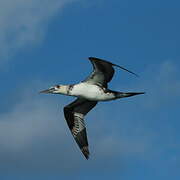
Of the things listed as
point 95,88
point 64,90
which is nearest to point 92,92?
point 95,88

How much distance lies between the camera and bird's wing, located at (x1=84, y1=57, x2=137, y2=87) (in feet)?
86.5

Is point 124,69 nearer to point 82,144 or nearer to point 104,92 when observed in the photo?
point 104,92

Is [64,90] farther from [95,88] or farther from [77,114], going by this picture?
[77,114]

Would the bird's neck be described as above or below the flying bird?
above

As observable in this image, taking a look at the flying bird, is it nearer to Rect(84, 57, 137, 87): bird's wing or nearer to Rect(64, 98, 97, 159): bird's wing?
Rect(84, 57, 137, 87): bird's wing

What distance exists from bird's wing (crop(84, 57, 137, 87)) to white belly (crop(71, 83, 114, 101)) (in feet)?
0.96

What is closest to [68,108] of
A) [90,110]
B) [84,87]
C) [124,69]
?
[90,110]

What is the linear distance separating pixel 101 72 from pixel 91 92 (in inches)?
41.5

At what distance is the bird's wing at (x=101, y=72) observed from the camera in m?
26.4

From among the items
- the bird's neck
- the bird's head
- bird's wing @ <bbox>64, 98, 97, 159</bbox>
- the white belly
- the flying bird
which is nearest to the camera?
the flying bird

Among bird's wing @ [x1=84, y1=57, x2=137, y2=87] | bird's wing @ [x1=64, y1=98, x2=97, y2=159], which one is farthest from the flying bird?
bird's wing @ [x1=64, y1=98, x2=97, y2=159]

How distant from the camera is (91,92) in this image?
27453mm

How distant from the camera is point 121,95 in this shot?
1084 inches

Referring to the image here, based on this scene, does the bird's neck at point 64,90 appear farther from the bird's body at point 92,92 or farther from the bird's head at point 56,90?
the bird's body at point 92,92
